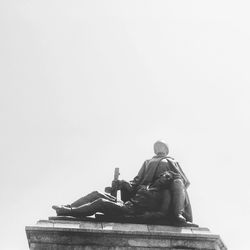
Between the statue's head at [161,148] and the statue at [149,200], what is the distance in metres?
0.47

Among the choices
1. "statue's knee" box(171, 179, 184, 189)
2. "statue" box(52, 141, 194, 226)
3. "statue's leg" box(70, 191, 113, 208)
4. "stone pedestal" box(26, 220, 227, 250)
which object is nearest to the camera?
"stone pedestal" box(26, 220, 227, 250)

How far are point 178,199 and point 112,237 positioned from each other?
191cm

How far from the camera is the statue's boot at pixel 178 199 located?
10991mm

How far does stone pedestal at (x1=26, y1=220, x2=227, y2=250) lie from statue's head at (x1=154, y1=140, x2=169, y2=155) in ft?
8.54

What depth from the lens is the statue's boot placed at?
11.0 metres

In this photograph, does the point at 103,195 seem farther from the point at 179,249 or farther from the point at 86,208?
the point at 179,249

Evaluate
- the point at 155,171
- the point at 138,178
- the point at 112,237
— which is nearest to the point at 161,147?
the point at 155,171

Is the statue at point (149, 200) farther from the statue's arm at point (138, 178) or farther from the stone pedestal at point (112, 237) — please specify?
the stone pedestal at point (112, 237)

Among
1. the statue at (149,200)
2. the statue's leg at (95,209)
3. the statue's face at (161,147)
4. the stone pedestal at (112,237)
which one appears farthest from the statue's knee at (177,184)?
the statue's face at (161,147)

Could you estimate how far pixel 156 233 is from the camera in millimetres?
10289

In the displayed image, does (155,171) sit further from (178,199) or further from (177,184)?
(178,199)

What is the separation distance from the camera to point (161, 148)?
1288 centimetres

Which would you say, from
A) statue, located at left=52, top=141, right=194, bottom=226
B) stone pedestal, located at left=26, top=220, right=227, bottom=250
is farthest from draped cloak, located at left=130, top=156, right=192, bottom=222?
stone pedestal, located at left=26, top=220, right=227, bottom=250

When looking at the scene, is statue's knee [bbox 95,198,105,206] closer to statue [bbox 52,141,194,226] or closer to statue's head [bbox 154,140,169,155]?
statue [bbox 52,141,194,226]
